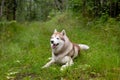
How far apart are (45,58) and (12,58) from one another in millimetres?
1077

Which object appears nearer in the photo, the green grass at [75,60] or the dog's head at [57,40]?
the green grass at [75,60]

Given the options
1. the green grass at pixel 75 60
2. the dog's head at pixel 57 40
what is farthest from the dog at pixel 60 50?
the green grass at pixel 75 60

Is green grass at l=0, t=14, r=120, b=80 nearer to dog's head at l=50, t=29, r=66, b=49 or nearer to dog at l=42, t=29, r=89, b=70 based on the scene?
dog at l=42, t=29, r=89, b=70

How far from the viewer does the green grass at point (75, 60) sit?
7.00m

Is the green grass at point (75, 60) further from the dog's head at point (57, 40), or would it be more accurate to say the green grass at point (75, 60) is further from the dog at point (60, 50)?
the dog's head at point (57, 40)

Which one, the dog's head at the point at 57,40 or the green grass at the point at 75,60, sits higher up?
the dog's head at the point at 57,40

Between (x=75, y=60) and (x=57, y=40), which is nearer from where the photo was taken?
(x=57, y=40)

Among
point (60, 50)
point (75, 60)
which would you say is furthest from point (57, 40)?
point (75, 60)

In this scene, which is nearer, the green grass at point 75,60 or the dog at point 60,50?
the green grass at point 75,60

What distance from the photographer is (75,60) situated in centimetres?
855

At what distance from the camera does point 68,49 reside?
8.37 meters

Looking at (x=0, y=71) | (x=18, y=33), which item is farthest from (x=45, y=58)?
(x=18, y=33)

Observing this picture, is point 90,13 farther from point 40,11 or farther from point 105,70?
point 40,11

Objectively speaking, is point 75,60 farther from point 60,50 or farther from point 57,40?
point 57,40
